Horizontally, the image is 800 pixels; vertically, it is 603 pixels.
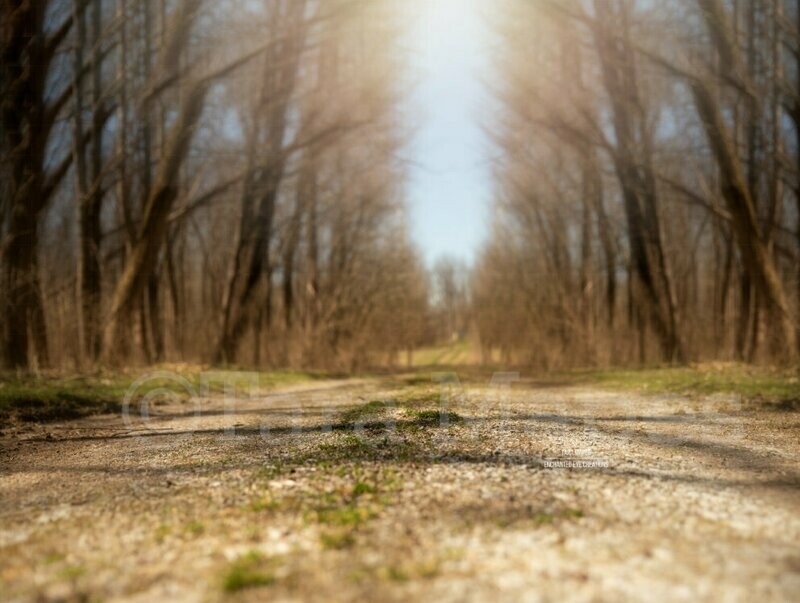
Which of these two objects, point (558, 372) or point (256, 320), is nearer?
point (558, 372)

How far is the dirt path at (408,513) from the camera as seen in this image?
224cm

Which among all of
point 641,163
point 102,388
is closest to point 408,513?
point 102,388

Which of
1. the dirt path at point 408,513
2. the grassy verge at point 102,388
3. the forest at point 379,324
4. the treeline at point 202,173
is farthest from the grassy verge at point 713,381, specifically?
the treeline at point 202,173

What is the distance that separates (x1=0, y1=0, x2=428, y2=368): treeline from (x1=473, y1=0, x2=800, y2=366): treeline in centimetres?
405

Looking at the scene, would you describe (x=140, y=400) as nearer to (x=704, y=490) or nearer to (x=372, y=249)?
(x=704, y=490)

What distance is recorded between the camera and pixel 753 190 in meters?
15.0

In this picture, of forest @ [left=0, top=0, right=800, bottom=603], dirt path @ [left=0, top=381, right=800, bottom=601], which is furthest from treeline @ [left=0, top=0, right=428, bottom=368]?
dirt path @ [left=0, top=381, right=800, bottom=601]

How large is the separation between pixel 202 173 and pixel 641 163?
477 inches

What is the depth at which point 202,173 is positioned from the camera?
63.6ft

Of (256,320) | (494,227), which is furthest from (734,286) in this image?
(256,320)

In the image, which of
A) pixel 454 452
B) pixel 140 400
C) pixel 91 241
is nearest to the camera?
pixel 454 452

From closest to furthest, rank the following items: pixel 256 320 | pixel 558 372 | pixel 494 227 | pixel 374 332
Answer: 1. pixel 558 372
2. pixel 256 320
3. pixel 374 332
4. pixel 494 227

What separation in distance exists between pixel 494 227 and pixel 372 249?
5967 millimetres

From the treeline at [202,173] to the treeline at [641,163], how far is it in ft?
13.3
